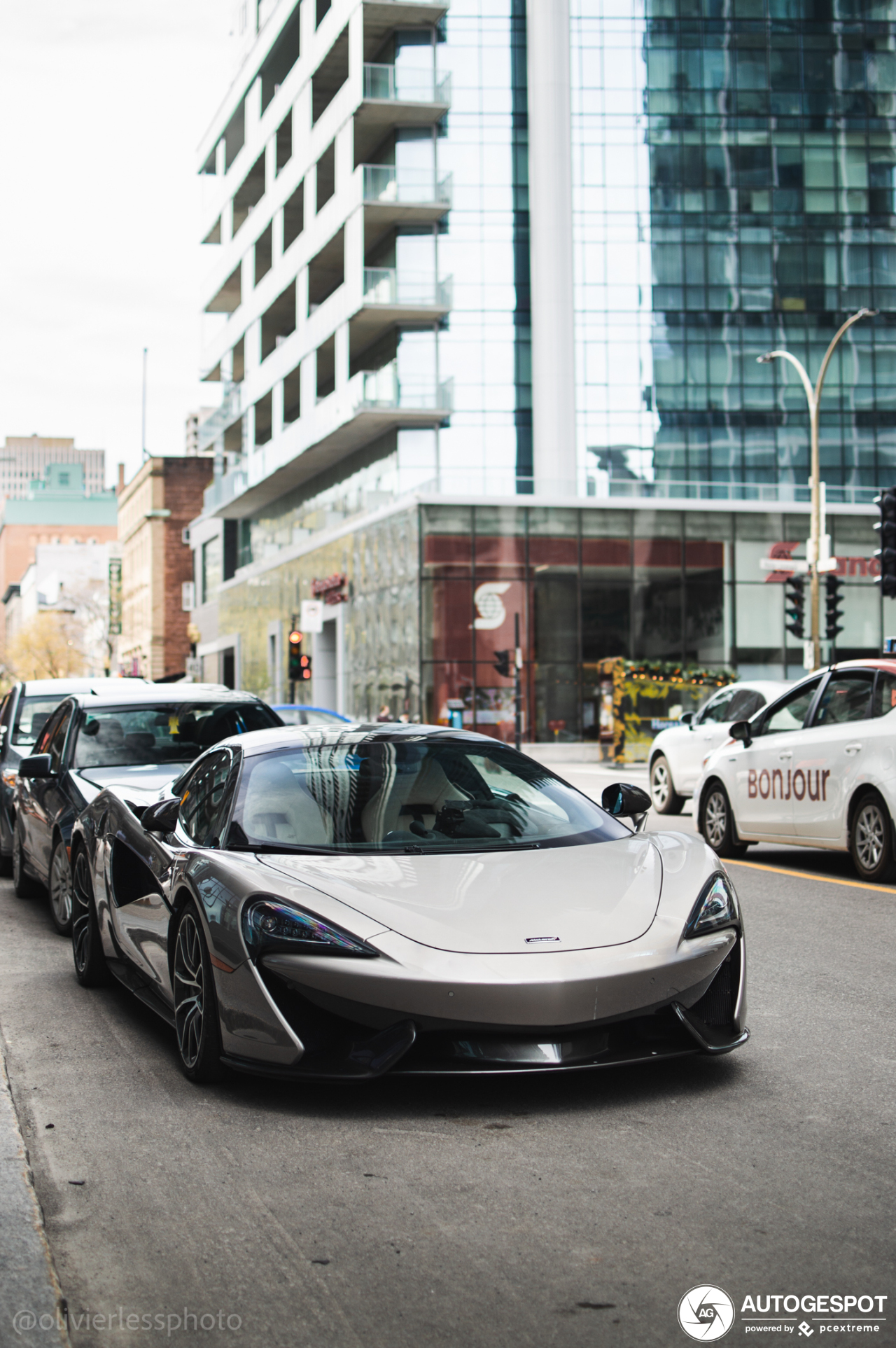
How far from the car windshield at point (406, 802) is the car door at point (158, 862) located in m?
0.20

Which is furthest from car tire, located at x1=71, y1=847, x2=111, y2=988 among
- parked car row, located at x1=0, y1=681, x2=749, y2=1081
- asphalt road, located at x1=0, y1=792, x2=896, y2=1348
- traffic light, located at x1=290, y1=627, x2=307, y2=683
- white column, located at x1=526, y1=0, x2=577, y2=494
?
white column, located at x1=526, y1=0, x2=577, y2=494

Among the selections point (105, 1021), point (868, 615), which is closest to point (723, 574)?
point (868, 615)

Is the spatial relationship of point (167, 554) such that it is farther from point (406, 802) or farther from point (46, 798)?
point (406, 802)

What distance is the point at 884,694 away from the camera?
1121cm

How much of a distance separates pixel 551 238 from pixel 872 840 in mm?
45779

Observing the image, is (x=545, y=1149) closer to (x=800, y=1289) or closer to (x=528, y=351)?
(x=800, y=1289)

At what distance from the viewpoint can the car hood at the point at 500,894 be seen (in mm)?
4789

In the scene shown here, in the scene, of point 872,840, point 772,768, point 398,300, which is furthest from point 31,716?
point 398,300

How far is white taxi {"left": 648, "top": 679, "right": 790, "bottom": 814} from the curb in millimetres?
14647

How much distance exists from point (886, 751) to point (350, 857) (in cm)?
656

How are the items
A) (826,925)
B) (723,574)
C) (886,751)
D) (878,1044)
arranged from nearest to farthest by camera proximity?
(878,1044), (826,925), (886,751), (723,574)

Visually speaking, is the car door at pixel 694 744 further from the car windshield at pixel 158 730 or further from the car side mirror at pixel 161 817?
the car side mirror at pixel 161 817

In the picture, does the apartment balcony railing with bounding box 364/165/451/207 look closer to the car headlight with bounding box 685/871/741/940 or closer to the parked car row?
the parked car row

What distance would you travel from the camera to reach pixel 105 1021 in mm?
6438
